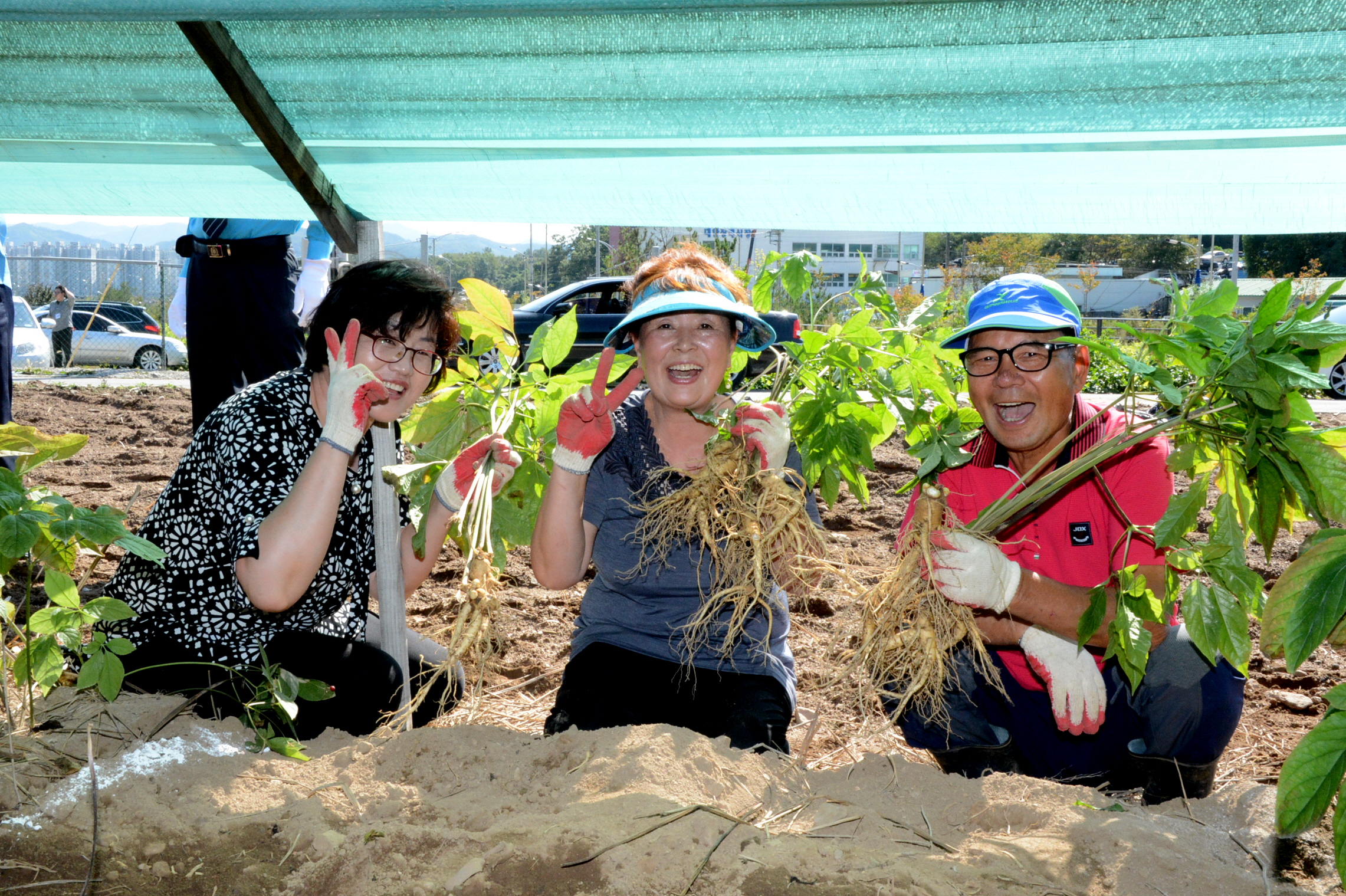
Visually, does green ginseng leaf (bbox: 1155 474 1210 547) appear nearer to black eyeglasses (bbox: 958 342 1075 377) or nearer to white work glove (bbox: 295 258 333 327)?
black eyeglasses (bbox: 958 342 1075 377)

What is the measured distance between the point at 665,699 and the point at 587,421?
618 mm

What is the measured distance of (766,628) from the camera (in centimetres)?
198

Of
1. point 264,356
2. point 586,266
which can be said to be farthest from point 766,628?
point 586,266

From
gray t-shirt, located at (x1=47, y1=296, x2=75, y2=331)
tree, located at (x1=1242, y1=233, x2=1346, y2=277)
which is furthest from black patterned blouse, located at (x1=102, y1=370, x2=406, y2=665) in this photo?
tree, located at (x1=1242, y1=233, x2=1346, y2=277)

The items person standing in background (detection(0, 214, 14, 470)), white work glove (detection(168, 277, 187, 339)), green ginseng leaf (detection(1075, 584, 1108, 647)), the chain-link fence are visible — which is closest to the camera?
green ginseng leaf (detection(1075, 584, 1108, 647))

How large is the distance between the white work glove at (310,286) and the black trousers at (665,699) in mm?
2351

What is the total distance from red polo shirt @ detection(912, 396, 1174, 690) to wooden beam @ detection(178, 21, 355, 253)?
150 cm

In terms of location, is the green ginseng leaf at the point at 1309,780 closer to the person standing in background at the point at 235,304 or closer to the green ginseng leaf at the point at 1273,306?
the green ginseng leaf at the point at 1273,306

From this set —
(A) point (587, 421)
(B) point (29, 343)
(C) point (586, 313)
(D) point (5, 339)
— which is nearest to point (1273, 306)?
(A) point (587, 421)

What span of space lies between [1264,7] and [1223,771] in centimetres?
160

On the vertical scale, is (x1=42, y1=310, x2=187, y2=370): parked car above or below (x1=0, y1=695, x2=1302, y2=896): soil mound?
above

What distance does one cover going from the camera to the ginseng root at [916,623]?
65.9 inches

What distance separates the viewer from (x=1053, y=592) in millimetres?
1679

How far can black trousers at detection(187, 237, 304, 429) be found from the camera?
3.16m
